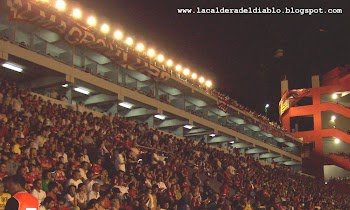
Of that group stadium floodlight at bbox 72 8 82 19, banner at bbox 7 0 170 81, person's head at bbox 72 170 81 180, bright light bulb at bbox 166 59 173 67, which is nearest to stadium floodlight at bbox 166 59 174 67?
bright light bulb at bbox 166 59 173 67

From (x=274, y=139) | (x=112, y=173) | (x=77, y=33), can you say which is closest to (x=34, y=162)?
(x=112, y=173)

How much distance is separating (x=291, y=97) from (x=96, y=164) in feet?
145

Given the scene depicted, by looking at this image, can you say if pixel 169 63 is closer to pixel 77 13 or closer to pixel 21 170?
pixel 77 13

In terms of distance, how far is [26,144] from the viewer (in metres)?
12.6

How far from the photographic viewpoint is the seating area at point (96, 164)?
1112cm

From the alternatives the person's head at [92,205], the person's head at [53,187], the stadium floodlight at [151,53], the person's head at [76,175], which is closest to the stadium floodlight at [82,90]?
the stadium floodlight at [151,53]

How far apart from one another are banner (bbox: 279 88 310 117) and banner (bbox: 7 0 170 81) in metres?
29.2

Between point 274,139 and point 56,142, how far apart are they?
1585 inches

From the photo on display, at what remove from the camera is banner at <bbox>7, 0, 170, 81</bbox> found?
65.7 ft

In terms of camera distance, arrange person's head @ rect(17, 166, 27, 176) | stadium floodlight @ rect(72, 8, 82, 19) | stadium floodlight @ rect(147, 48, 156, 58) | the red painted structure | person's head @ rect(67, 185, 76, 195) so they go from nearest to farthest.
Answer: person's head @ rect(17, 166, 27, 176) → person's head @ rect(67, 185, 76, 195) → stadium floodlight @ rect(72, 8, 82, 19) → stadium floodlight @ rect(147, 48, 156, 58) → the red painted structure

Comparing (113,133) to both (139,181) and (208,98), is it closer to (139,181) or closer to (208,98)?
(139,181)

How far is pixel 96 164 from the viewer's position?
1429 cm

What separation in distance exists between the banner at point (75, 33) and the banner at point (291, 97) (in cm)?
2916

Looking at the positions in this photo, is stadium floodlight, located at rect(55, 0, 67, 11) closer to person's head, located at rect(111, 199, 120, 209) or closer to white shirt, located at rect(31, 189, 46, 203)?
person's head, located at rect(111, 199, 120, 209)
